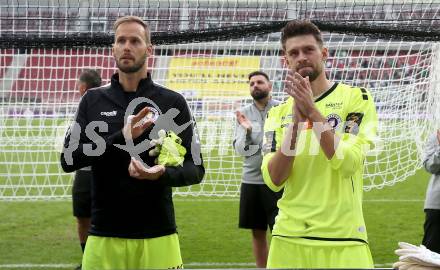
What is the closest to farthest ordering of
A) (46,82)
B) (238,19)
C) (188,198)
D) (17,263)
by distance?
(238,19)
(17,263)
(46,82)
(188,198)

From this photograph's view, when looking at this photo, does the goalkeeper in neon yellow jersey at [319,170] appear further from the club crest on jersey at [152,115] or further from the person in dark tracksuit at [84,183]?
the person in dark tracksuit at [84,183]

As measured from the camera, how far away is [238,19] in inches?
234

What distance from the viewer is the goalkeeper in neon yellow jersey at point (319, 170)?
9.73 ft

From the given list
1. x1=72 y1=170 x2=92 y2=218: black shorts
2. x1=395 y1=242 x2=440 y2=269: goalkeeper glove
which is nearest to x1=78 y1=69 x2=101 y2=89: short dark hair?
x1=72 y1=170 x2=92 y2=218: black shorts

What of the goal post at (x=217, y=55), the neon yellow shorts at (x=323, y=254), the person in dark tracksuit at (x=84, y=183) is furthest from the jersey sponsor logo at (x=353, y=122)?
the person in dark tracksuit at (x=84, y=183)

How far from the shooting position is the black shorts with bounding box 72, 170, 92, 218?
6199mm

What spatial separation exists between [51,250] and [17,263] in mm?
672

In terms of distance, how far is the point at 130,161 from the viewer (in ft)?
10.5

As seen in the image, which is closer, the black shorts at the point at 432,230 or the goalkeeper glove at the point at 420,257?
the goalkeeper glove at the point at 420,257

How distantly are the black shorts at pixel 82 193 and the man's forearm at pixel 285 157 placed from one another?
3.46 m

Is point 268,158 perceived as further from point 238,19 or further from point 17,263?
point 17,263

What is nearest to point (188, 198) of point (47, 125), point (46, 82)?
point (47, 125)

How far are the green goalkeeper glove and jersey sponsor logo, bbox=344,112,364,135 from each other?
0.76 meters

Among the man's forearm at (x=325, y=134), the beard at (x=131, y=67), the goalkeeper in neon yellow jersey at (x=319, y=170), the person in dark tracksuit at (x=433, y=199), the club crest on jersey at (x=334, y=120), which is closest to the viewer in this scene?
the man's forearm at (x=325, y=134)
